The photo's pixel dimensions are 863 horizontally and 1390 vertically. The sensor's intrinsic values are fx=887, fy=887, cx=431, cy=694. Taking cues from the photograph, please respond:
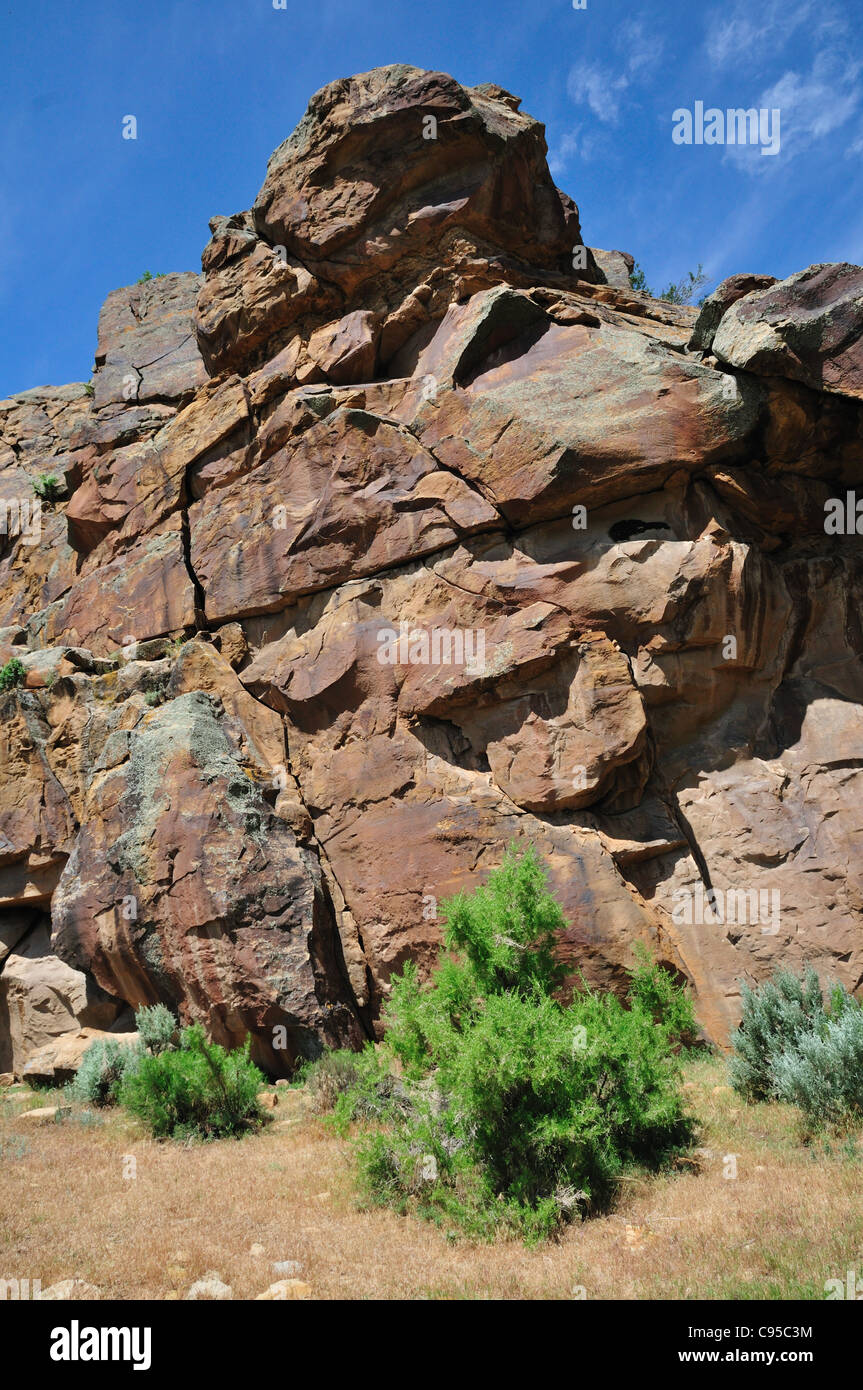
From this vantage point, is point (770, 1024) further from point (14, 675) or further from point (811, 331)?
point (14, 675)

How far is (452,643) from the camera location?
11.8 meters

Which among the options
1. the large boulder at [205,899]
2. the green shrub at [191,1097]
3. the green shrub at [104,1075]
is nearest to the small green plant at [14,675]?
the large boulder at [205,899]

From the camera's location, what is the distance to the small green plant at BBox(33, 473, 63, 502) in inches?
829

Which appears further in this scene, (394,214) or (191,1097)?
(394,214)

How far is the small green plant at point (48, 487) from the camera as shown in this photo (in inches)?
829

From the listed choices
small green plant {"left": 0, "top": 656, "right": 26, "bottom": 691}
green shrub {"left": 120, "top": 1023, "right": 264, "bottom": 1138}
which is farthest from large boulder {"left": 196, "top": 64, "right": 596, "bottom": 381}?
green shrub {"left": 120, "top": 1023, "right": 264, "bottom": 1138}

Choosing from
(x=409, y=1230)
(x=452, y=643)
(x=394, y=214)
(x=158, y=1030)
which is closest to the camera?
(x=409, y=1230)

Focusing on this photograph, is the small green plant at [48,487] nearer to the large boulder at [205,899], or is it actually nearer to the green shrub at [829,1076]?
the large boulder at [205,899]

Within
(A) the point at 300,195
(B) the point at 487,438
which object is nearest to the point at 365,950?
(B) the point at 487,438

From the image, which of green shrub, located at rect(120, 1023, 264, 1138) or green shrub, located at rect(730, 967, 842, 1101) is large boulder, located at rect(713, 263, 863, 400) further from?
green shrub, located at rect(120, 1023, 264, 1138)

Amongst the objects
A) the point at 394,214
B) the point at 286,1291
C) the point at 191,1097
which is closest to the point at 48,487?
the point at 394,214

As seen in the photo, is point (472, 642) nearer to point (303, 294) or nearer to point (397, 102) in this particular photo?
point (303, 294)

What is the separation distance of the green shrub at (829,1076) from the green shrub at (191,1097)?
5.46 metres

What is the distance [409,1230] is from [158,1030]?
576cm
